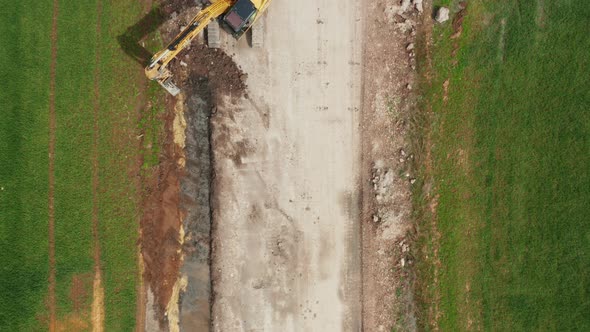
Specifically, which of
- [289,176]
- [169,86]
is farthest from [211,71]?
[289,176]

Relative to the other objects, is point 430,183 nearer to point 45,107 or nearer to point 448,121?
point 448,121

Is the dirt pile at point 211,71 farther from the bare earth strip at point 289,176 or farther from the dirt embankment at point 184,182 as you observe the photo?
the bare earth strip at point 289,176

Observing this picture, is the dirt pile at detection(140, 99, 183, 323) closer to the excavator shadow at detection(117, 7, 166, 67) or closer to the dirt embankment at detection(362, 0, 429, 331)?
the excavator shadow at detection(117, 7, 166, 67)

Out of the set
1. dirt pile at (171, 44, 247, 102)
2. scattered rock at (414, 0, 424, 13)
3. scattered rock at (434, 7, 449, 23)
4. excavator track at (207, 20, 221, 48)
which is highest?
scattered rock at (414, 0, 424, 13)

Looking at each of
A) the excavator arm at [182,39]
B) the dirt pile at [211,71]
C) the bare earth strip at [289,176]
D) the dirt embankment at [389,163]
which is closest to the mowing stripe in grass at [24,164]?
the excavator arm at [182,39]

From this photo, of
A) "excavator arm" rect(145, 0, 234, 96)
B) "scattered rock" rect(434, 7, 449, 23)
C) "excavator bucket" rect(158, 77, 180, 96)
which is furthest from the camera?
"scattered rock" rect(434, 7, 449, 23)

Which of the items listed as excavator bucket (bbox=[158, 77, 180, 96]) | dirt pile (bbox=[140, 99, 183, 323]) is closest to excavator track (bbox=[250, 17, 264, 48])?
excavator bucket (bbox=[158, 77, 180, 96])

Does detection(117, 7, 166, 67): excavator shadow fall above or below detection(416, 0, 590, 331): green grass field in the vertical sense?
above
